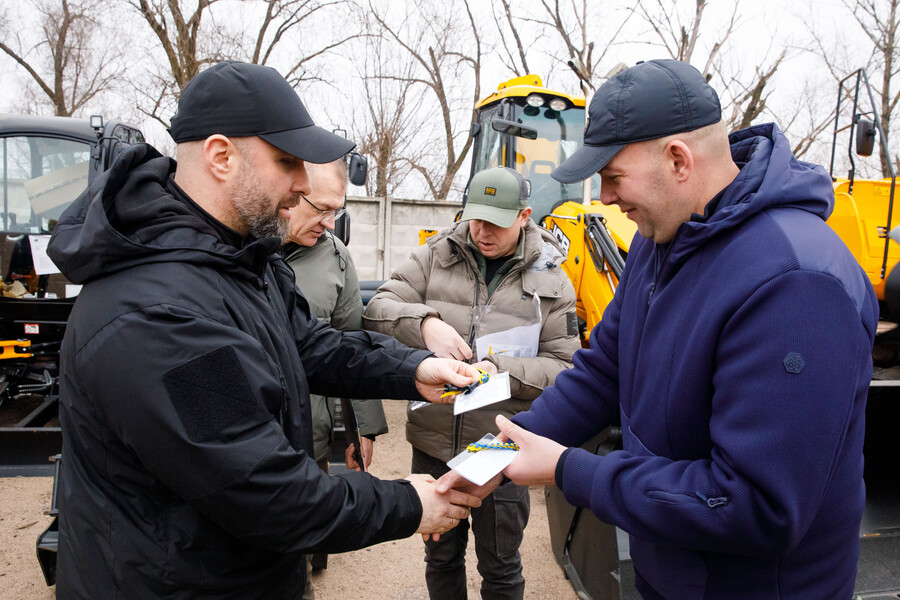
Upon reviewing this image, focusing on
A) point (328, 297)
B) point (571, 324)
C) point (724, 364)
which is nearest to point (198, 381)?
point (724, 364)

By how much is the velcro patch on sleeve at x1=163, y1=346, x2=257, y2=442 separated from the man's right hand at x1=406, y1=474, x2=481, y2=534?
2.43 ft

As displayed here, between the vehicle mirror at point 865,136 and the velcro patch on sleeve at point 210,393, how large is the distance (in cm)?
502

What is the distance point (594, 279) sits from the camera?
17.4 feet

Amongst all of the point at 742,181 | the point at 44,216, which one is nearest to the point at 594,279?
the point at 742,181

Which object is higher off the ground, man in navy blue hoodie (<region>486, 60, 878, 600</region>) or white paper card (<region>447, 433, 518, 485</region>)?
man in navy blue hoodie (<region>486, 60, 878, 600</region>)

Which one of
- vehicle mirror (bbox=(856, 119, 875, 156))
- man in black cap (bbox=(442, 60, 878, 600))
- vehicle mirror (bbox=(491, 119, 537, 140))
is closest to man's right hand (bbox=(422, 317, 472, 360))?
man in black cap (bbox=(442, 60, 878, 600))

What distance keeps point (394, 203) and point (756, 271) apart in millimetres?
12338

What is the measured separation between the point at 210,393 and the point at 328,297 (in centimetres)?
165

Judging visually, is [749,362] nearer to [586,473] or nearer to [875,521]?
[586,473]

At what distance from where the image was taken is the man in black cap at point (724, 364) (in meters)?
1.35

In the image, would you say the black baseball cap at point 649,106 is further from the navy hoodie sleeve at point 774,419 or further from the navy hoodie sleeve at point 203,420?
the navy hoodie sleeve at point 203,420

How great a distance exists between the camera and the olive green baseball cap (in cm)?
305

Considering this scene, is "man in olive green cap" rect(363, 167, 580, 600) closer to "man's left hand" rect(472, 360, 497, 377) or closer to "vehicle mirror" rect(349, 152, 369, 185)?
"man's left hand" rect(472, 360, 497, 377)

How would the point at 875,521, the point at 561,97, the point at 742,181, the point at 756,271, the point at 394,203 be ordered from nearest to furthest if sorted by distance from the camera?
1. the point at 756,271
2. the point at 742,181
3. the point at 875,521
4. the point at 561,97
5. the point at 394,203
